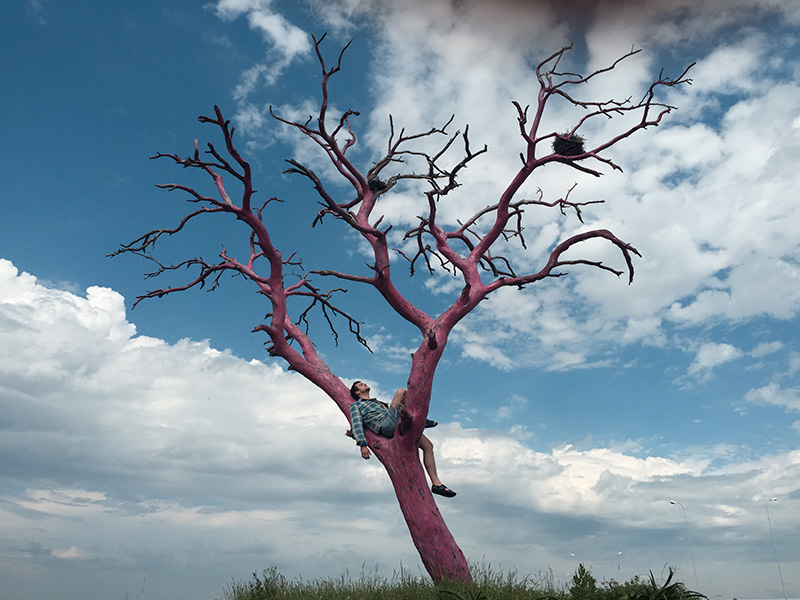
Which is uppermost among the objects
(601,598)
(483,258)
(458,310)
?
(483,258)

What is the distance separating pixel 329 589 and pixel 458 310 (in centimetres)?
487

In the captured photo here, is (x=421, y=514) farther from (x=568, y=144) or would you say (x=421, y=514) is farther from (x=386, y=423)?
(x=568, y=144)

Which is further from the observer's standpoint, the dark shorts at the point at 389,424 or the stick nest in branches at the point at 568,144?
the stick nest in branches at the point at 568,144

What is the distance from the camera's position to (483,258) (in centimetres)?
1295

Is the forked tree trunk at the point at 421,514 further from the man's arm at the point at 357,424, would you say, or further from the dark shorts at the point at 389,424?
the man's arm at the point at 357,424

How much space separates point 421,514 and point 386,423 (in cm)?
153

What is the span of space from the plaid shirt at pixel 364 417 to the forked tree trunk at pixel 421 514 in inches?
14.8

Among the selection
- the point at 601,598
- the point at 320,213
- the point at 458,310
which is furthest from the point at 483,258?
the point at 601,598

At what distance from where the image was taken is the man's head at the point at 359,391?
38.3ft

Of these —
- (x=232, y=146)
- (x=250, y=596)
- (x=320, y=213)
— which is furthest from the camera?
(x=320, y=213)

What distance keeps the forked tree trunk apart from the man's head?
46.7 inches

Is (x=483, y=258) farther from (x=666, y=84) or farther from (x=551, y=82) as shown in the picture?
(x=666, y=84)

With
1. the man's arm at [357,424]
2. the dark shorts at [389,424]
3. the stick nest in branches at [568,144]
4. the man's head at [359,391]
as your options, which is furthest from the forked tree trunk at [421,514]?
the stick nest in branches at [568,144]

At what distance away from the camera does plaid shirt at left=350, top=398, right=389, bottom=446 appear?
430 inches
